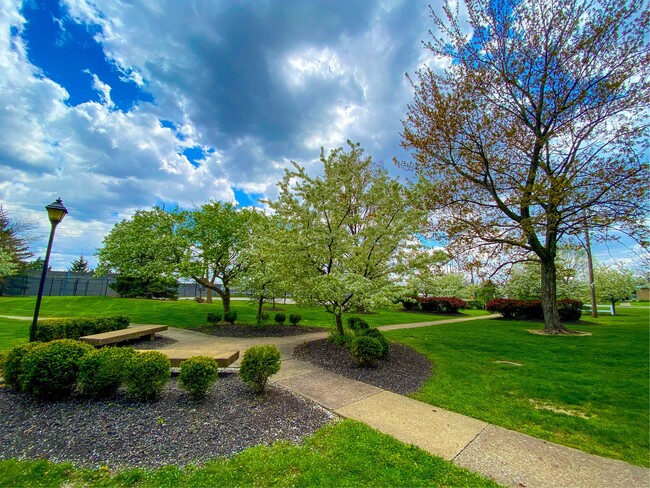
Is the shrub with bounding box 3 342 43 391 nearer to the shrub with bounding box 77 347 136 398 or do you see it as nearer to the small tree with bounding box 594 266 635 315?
the shrub with bounding box 77 347 136 398

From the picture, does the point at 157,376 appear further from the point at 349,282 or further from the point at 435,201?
the point at 435,201

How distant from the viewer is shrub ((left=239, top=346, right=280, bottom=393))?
4.27 meters

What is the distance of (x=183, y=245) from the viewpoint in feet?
35.6

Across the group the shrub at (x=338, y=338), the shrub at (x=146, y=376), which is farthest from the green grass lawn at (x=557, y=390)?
the shrub at (x=146, y=376)

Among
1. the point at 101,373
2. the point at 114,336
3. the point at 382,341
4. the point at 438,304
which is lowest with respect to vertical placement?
the point at 114,336

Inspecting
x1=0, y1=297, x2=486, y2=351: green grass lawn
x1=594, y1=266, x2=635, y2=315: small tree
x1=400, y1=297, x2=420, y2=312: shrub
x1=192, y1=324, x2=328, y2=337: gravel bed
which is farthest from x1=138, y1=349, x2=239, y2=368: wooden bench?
x1=594, y1=266, x2=635, y2=315: small tree

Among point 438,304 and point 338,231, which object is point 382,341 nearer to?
point 338,231

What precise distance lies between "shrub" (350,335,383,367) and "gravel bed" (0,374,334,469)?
2002 millimetres

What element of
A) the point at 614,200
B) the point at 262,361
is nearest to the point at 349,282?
the point at 262,361

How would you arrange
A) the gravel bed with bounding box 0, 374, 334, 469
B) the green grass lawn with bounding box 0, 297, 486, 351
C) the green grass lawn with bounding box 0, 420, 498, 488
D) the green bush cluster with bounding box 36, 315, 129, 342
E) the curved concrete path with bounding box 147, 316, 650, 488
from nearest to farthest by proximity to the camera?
1. the green grass lawn with bounding box 0, 420, 498, 488
2. the curved concrete path with bounding box 147, 316, 650, 488
3. the gravel bed with bounding box 0, 374, 334, 469
4. the green bush cluster with bounding box 36, 315, 129, 342
5. the green grass lawn with bounding box 0, 297, 486, 351

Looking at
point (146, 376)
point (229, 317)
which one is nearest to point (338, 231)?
point (146, 376)

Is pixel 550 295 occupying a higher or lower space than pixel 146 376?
higher

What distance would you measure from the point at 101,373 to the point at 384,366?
4791 millimetres

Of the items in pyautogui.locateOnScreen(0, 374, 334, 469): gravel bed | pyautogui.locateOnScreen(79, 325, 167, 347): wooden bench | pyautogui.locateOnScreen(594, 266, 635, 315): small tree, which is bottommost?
pyautogui.locateOnScreen(0, 374, 334, 469): gravel bed
